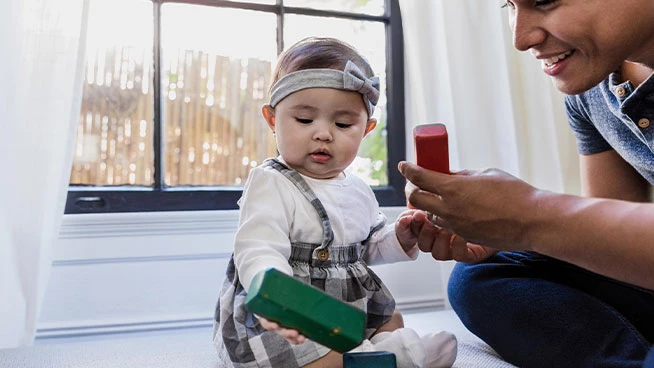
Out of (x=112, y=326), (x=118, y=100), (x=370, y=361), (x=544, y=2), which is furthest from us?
(x=118, y=100)

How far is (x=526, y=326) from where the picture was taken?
1084 mm

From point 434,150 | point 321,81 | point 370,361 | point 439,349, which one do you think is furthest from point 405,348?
point 321,81

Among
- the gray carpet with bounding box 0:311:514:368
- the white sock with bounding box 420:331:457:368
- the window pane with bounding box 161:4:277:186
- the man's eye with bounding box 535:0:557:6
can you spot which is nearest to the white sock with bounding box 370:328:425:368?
the white sock with bounding box 420:331:457:368

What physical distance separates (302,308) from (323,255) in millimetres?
394

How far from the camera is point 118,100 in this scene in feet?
5.83

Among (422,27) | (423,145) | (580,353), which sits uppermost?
(422,27)

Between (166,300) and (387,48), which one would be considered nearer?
(166,300)

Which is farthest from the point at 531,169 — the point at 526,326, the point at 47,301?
the point at 47,301

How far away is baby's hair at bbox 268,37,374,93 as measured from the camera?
3.71ft

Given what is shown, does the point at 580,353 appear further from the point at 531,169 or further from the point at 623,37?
the point at 531,169

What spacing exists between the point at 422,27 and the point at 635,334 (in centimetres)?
105

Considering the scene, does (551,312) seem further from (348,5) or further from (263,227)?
(348,5)

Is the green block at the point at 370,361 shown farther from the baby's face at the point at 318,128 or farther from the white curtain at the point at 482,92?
the white curtain at the point at 482,92

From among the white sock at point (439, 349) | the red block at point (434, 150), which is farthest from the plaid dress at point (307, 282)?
the red block at point (434, 150)
